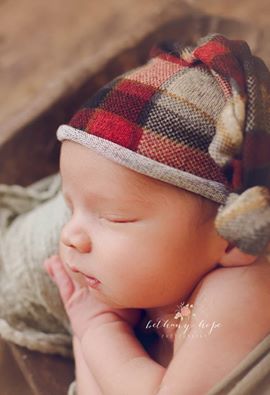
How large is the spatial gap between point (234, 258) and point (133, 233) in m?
0.10

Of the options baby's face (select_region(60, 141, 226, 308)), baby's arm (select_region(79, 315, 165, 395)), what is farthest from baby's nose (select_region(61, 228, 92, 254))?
baby's arm (select_region(79, 315, 165, 395))

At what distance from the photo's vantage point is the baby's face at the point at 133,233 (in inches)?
23.8

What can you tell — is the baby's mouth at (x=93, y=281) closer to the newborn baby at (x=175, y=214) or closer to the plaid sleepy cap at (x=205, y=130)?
the newborn baby at (x=175, y=214)

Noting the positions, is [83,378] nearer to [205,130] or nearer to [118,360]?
[118,360]

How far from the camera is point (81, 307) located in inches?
29.8

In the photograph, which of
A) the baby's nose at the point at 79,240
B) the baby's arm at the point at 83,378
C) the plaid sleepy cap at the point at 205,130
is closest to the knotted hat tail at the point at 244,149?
the plaid sleepy cap at the point at 205,130

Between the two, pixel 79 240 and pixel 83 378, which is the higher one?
pixel 79 240

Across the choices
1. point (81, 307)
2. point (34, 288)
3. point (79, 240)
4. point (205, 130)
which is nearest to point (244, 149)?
point (205, 130)

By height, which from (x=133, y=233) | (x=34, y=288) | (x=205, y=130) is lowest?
(x=34, y=288)

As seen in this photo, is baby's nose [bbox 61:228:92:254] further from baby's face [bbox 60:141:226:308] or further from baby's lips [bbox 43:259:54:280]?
baby's lips [bbox 43:259:54:280]

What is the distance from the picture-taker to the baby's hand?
28.7 inches

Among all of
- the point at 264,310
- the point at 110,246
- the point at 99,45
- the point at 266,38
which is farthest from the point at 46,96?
the point at 99,45

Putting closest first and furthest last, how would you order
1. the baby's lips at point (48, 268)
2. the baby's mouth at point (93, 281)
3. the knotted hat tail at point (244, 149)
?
the knotted hat tail at point (244, 149)
the baby's mouth at point (93, 281)
the baby's lips at point (48, 268)

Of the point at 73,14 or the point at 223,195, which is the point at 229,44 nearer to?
the point at 223,195
